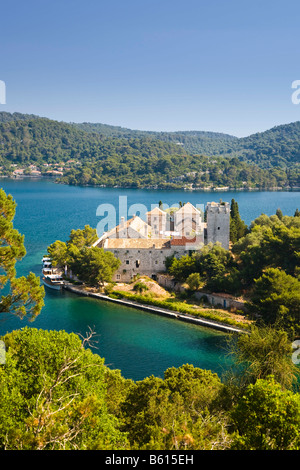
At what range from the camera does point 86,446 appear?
7.67m

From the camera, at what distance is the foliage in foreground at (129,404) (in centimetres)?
760

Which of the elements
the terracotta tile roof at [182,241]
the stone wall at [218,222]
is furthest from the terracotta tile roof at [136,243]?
the stone wall at [218,222]

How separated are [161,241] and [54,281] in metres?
9.63

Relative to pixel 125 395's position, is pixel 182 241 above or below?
above

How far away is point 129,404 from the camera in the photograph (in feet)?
44.0

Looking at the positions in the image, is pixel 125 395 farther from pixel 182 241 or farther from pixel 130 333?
pixel 182 241

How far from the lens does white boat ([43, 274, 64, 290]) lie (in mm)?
34572

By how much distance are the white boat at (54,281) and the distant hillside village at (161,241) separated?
4.61 meters

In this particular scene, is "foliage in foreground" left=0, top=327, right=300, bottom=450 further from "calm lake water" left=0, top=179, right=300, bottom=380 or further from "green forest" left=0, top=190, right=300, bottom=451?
"calm lake water" left=0, top=179, right=300, bottom=380

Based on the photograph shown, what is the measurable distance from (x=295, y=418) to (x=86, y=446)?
4.35 meters

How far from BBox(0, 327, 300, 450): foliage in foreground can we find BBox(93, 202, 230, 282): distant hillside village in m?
18.2

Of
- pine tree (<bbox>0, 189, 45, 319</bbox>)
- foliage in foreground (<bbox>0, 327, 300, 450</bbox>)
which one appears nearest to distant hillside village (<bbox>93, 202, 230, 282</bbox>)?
foliage in foreground (<bbox>0, 327, 300, 450</bbox>)

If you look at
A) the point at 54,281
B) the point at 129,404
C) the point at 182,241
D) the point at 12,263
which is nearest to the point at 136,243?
the point at 182,241

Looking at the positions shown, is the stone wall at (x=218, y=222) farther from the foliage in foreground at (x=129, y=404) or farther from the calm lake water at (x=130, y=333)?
the foliage in foreground at (x=129, y=404)
